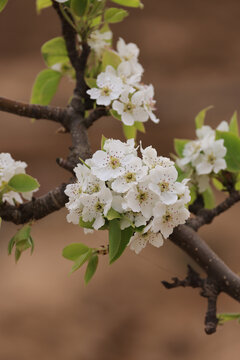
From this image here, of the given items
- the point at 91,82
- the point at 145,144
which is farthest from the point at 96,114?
the point at 145,144

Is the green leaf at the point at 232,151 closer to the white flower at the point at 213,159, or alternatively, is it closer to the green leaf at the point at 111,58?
the white flower at the point at 213,159

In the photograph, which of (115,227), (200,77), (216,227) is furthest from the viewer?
(200,77)

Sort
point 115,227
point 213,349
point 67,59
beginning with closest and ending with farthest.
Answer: point 115,227 → point 67,59 → point 213,349

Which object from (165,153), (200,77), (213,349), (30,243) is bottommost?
(213,349)

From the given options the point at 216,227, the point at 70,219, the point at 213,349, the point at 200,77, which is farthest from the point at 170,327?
the point at 70,219

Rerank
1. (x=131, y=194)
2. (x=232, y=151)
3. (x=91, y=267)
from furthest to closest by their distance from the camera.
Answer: (x=232, y=151) < (x=91, y=267) < (x=131, y=194)

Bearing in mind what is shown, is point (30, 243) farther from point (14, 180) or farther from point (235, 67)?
point (235, 67)

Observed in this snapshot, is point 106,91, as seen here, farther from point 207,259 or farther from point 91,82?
point 207,259
